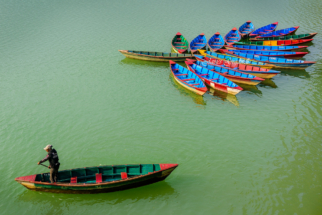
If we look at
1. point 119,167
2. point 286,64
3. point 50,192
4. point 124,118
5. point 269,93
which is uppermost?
point 286,64

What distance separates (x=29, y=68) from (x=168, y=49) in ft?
57.6

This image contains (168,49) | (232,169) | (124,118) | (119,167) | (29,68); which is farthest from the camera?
(168,49)

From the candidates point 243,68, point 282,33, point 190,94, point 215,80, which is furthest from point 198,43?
point 282,33

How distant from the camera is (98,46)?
1294 inches

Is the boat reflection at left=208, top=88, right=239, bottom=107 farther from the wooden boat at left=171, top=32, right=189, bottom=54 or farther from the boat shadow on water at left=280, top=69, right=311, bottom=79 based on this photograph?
the wooden boat at left=171, top=32, right=189, bottom=54

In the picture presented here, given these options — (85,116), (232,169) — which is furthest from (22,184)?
(232,169)

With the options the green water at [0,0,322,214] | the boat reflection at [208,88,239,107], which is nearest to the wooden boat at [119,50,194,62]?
the green water at [0,0,322,214]

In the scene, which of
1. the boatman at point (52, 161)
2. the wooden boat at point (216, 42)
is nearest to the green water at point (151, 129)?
the boatman at point (52, 161)

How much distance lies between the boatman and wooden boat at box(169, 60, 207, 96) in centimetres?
1399

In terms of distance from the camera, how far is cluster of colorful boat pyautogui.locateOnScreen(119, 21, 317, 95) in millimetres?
24062

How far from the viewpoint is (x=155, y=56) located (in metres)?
28.8

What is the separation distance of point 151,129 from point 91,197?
6.83m

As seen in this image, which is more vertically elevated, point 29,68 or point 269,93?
point 29,68

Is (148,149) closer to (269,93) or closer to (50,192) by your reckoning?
(50,192)
